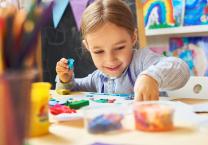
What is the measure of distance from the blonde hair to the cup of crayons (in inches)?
34.7

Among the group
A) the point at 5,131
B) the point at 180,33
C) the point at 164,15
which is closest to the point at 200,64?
the point at 180,33

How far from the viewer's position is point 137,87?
765 millimetres

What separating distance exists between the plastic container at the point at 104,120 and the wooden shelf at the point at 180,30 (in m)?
1.21

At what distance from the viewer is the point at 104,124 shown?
20.7 inches

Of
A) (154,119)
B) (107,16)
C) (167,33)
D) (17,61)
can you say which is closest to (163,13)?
(167,33)

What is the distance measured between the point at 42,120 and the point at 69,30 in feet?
5.11

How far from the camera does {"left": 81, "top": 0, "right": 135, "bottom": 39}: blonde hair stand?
46.1 inches

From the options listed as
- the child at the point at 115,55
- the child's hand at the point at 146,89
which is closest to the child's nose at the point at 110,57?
the child at the point at 115,55

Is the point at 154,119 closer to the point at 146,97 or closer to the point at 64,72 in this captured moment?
the point at 146,97

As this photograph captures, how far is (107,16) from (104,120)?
0.69m

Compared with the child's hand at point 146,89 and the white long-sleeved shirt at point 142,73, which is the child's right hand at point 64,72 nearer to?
the white long-sleeved shirt at point 142,73

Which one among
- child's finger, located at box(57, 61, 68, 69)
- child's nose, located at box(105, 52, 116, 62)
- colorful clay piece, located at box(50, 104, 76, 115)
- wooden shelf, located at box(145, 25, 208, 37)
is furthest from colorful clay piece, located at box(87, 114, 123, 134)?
wooden shelf, located at box(145, 25, 208, 37)

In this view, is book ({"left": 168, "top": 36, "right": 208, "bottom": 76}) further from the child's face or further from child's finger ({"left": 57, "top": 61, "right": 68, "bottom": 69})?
child's finger ({"left": 57, "top": 61, "right": 68, "bottom": 69})

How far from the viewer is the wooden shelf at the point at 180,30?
165 centimetres
